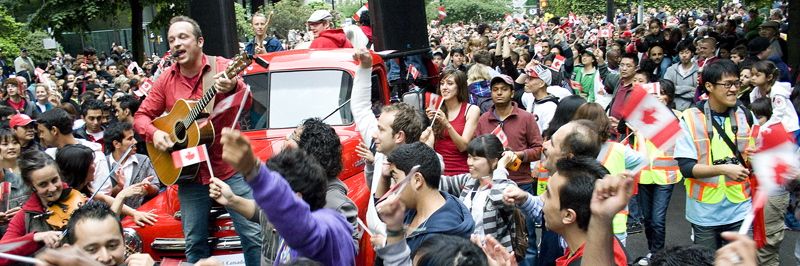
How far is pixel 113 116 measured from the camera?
33.0 ft

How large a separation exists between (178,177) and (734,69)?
3772mm

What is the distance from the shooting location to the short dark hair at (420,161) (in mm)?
4566

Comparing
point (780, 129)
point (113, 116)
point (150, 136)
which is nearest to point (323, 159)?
point (150, 136)

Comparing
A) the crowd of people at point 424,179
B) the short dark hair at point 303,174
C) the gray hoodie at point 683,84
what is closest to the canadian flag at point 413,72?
the crowd of people at point 424,179

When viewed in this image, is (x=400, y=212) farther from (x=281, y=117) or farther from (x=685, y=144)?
(x=281, y=117)

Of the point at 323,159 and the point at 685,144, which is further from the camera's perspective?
the point at 685,144

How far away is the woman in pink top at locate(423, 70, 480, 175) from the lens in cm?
708

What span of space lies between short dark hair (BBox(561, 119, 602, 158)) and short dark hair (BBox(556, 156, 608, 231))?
0.89m

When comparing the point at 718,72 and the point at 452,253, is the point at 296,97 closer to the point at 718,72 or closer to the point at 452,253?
the point at 718,72

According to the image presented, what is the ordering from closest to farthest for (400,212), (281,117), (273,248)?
1. (400,212)
2. (273,248)
3. (281,117)

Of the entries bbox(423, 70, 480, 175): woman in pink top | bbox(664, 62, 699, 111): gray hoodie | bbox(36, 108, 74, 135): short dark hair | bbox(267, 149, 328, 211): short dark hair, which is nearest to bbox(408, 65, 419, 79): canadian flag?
bbox(423, 70, 480, 175): woman in pink top

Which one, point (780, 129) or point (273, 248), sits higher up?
point (780, 129)

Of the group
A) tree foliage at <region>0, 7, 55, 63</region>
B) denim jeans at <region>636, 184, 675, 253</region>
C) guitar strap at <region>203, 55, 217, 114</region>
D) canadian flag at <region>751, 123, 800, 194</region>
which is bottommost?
denim jeans at <region>636, 184, 675, 253</region>

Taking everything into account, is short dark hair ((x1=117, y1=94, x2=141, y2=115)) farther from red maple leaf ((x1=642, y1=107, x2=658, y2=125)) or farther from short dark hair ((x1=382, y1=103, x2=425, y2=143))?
red maple leaf ((x1=642, y1=107, x2=658, y2=125))
